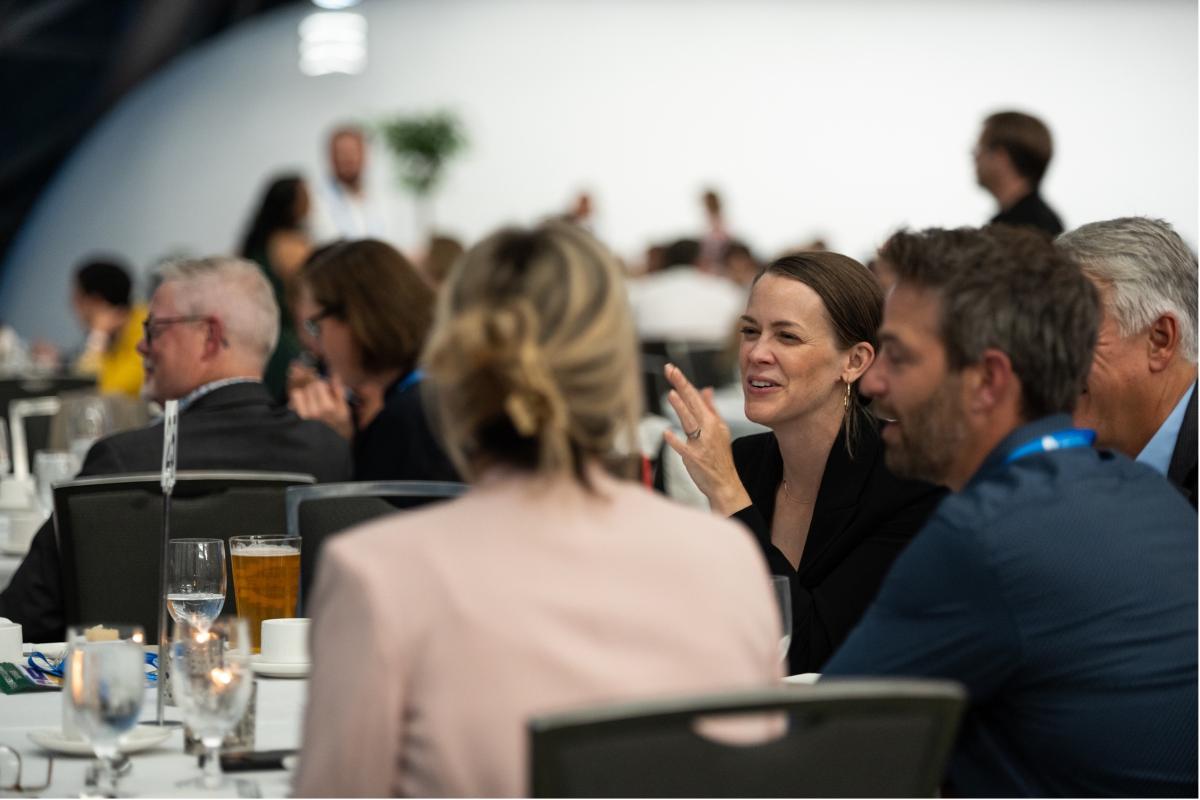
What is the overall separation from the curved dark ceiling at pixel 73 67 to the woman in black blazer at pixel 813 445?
13626 mm

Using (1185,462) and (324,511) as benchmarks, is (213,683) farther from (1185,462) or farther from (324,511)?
(1185,462)

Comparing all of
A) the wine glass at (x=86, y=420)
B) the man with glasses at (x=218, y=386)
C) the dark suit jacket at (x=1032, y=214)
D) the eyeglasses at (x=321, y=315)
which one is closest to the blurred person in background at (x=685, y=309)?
the dark suit jacket at (x=1032, y=214)

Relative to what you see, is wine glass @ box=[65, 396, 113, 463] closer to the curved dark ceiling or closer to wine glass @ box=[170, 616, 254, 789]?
wine glass @ box=[170, 616, 254, 789]

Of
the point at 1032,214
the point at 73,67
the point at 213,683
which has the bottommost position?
the point at 213,683

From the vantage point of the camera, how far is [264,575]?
7.98ft

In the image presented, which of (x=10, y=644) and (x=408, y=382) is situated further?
(x=408, y=382)

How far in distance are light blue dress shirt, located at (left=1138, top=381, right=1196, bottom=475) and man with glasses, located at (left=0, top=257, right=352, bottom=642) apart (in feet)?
5.67

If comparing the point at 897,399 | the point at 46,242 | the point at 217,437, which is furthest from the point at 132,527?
the point at 46,242

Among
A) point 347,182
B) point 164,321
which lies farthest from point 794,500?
point 347,182

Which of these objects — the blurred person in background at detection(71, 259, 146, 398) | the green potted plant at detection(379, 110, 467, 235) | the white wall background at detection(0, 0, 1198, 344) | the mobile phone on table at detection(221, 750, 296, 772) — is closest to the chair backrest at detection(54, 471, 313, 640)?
the mobile phone on table at detection(221, 750, 296, 772)

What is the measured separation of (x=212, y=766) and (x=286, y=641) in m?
0.58

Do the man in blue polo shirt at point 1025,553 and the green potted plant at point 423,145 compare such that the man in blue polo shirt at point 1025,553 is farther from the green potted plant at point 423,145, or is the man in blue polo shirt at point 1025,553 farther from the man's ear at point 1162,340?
the green potted plant at point 423,145

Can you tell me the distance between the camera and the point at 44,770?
1705 mm

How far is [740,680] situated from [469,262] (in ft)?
1.40
